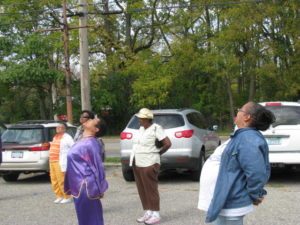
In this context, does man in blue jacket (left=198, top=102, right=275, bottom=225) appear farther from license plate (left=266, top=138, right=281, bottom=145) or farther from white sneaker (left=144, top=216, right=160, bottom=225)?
license plate (left=266, top=138, right=281, bottom=145)

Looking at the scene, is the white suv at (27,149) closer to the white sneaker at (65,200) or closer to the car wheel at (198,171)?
the white sneaker at (65,200)

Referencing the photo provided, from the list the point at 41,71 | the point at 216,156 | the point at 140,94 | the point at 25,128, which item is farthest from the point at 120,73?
the point at 216,156

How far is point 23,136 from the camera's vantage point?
44.1ft

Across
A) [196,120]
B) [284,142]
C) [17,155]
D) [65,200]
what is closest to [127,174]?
[196,120]

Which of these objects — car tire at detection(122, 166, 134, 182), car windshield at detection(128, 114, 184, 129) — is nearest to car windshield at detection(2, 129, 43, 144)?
car tire at detection(122, 166, 134, 182)

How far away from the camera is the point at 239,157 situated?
4164 mm

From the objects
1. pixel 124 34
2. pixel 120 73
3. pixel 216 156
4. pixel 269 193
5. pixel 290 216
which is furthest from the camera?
pixel 124 34

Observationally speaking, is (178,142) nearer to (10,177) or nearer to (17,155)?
(17,155)

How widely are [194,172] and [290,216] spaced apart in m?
4.56

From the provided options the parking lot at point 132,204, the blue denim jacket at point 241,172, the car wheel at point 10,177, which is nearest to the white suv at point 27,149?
the car wheel at point 10,177

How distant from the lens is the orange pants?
10.1 metres

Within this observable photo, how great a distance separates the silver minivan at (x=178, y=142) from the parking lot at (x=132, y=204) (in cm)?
43

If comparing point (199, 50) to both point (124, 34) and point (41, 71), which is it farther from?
point (41, 71)

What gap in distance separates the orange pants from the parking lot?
275mm
